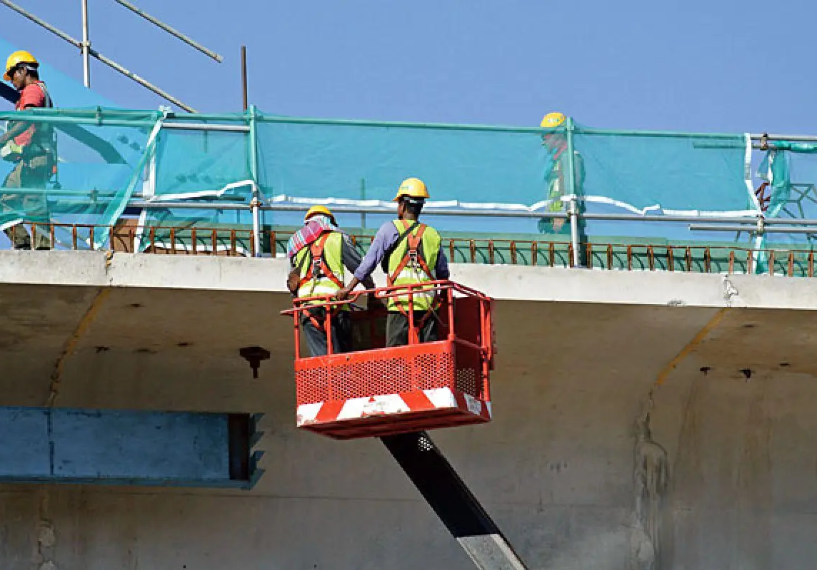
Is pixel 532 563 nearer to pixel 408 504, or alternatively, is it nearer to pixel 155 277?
pixel 408 504

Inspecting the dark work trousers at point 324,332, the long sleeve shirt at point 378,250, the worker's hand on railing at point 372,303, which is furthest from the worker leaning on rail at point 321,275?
the long sleeve shirt at point 378,250

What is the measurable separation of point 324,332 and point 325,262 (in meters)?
0.51

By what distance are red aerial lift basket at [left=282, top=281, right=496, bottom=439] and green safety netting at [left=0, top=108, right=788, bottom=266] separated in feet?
5.46

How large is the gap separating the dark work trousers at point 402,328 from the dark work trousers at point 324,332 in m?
0.42

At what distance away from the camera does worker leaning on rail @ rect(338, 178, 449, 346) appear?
40.3 feet

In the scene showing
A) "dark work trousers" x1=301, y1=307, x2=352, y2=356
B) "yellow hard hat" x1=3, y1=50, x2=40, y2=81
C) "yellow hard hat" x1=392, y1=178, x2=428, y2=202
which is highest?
"yellow hard hat" x1=3, y1=50, x2=40, y2=81

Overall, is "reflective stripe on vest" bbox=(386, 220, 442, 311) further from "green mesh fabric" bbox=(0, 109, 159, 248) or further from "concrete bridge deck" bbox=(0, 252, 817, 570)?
"green mesh fabric" bbox=(0, 109, 159, 248)

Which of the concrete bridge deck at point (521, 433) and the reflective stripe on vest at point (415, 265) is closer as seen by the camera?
the reflective stripe on vest at point (415, 265)

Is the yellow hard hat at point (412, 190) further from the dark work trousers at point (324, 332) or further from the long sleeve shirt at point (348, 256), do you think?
the dark work trousers at point (324, 332)

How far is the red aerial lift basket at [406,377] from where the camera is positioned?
39.0ft

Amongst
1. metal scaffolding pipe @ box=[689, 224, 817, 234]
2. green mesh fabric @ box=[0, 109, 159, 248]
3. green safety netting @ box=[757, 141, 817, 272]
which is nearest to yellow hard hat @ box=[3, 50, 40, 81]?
green mesh fabric @ box=[0, 109, 159, 248]

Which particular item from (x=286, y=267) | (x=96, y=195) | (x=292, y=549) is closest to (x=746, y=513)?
(x=292, y=549)

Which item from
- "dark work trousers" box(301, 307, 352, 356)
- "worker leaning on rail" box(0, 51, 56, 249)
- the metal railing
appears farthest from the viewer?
the metal railing

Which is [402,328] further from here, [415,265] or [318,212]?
[318,212]
